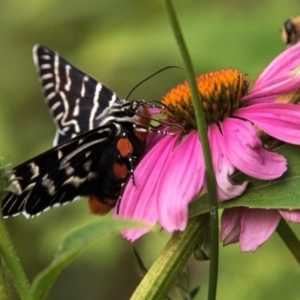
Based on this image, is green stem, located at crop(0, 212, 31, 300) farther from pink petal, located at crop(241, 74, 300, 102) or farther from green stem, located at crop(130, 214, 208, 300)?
pink petal, located at crop(241, 74, 300, 102)

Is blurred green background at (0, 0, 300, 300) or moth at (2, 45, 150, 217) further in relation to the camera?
blurred green background at (0, 0, 300, 300)

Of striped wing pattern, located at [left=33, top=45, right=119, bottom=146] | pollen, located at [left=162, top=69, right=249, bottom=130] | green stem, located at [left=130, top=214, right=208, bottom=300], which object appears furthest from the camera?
striped wing pattern, located at [left=33, top=45, right=119, bottom=146]

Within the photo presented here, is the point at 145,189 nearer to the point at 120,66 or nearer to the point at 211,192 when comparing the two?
the point at 211,192

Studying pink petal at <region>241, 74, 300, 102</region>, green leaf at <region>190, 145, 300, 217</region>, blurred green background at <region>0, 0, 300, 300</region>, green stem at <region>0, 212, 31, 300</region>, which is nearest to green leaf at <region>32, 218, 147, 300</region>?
green stem at <region>0, 212, 31, 300</region>

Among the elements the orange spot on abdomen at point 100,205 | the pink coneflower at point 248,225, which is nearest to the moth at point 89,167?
the orange spot on abdomen at point 100,205

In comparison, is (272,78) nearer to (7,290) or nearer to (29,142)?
(7,290)

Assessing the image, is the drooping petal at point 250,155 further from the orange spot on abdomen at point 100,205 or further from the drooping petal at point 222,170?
the orange spot on abdomen at point 100,205

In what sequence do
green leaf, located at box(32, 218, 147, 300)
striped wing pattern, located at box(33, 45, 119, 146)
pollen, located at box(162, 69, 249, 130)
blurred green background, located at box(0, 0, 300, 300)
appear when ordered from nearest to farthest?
green leaf, located at box(32, 218, 147, 300), pollen, located at box(162, 69, 249, 130), striped wing pattern, located at box(33, 45, 119, 146), blurred green background, located at box(0, 0, 300, 300)
